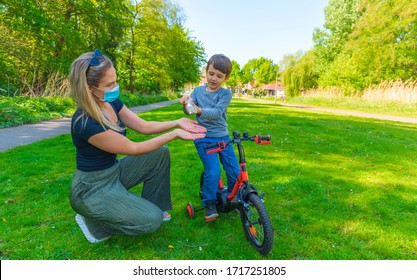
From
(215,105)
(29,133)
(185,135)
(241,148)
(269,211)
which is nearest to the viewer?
(185,135)

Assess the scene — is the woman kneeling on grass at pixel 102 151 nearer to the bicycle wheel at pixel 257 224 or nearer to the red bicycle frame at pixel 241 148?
the red bicycle frame at pixel 241 148

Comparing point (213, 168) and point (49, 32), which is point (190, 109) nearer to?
point (213, 168)

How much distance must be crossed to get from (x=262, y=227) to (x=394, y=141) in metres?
Result: 7.33

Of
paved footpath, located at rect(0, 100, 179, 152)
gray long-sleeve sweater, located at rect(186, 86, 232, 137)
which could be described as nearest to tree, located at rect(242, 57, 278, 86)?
paved footpath, located at rect(0, 100, 179, 152)

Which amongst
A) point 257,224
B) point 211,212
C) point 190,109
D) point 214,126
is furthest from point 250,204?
point 190,109

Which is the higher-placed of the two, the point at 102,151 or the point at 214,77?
the point at 214,77

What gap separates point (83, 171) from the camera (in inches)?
97.7

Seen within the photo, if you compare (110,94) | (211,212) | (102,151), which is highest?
(110,94)

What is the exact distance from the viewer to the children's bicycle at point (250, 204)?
2463 millimetres

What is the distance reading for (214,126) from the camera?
322 centimetres

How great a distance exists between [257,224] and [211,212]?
591 mm

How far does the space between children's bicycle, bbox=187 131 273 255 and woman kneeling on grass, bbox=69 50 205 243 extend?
37cm

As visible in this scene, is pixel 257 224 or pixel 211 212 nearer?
pixel 257 224

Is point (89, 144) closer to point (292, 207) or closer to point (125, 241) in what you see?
point (125, 241)
